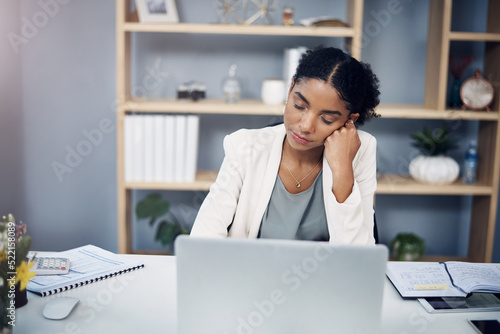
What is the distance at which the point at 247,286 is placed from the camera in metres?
0.90

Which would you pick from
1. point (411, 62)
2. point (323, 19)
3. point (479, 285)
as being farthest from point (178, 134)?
point (479, 285)

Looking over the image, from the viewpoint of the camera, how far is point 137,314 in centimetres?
116

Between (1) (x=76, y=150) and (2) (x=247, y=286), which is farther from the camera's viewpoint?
(1) (x=76, y=150)

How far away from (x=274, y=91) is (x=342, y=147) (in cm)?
110

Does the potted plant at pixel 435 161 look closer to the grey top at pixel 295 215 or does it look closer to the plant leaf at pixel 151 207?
the grey top at pixel 295 215

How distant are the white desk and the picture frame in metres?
1.58

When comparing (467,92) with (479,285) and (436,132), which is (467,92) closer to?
(436,132)

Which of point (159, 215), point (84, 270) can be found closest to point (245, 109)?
point (159, 215)

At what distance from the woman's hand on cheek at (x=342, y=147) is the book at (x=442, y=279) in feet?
1.11

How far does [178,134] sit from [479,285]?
167 cm

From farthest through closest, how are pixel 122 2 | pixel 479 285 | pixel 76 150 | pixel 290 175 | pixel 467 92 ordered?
pixel 76 150, pixel 467 92, pixel 122 2, pixel 290 175, pixel 479 285

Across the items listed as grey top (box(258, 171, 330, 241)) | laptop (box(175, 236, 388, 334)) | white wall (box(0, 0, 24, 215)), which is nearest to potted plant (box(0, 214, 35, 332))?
laptop (box(175, 236, 388, 334))

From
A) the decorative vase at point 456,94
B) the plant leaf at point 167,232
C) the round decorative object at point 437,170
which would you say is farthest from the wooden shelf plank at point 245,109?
the plant leaf at point 167,232

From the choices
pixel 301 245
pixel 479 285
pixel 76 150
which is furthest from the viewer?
pixel 76 150
